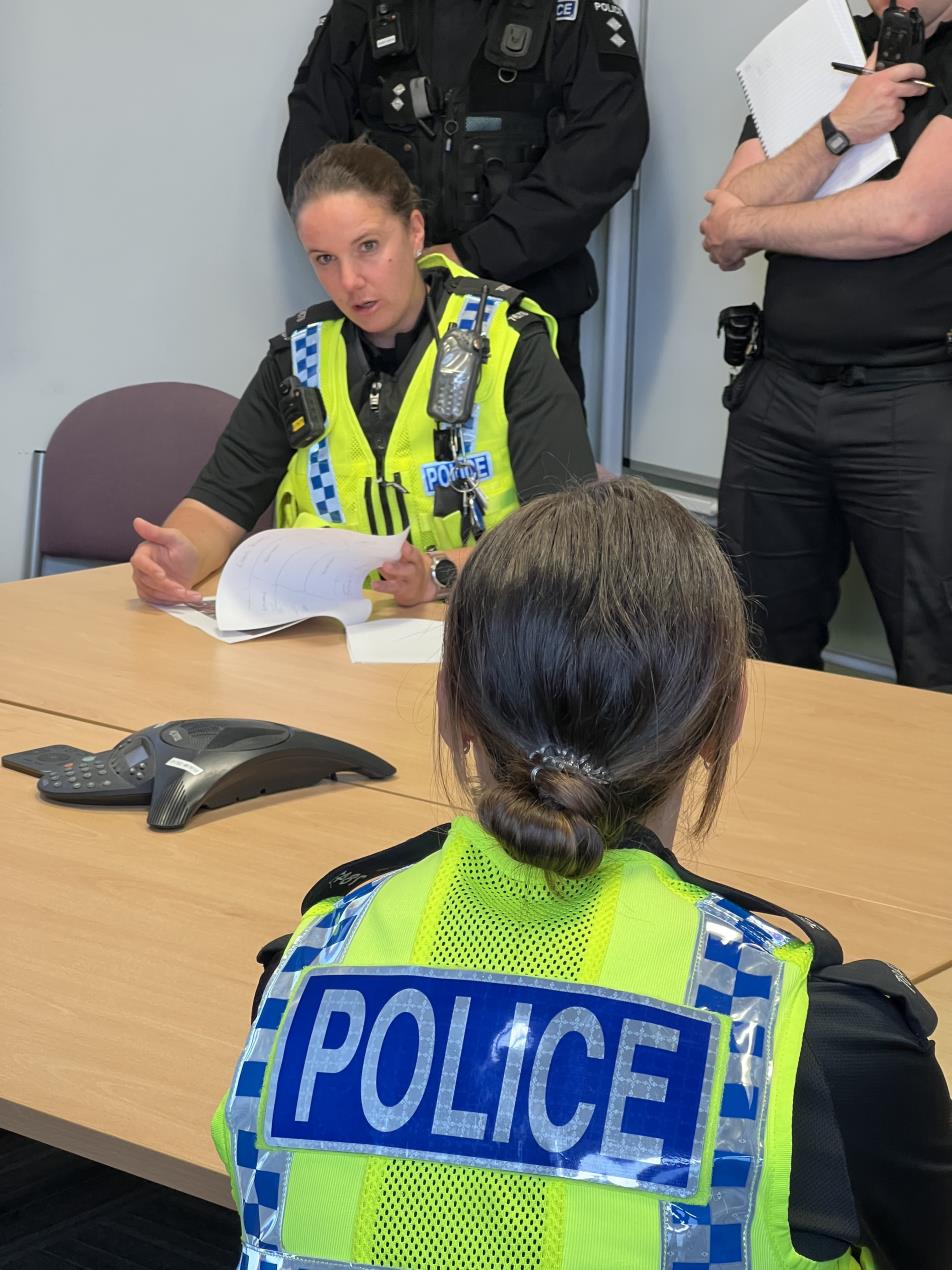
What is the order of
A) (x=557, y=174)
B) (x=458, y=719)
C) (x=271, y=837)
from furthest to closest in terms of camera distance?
(x=557, y=174) < (x=271, y=837) < (x=458, y=719)

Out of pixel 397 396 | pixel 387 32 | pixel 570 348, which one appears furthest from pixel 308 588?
pixel 387 32

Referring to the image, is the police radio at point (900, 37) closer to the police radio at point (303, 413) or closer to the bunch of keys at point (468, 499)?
the bunch of keys at point (468, 499)

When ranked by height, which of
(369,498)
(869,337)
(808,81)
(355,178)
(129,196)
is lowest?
(369,498)

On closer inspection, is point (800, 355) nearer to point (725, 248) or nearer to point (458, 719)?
point (725, 248)

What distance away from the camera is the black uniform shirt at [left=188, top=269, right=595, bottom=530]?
2.48m

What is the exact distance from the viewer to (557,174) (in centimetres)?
343

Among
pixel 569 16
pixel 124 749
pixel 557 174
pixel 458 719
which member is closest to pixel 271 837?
pixel 124 749

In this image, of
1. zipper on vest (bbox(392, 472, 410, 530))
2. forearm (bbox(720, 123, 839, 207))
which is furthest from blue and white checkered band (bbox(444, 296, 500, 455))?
forearm (bbox(720, 123, 839, 207))

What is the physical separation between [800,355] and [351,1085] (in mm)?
2201

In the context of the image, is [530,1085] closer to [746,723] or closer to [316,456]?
[746,723]

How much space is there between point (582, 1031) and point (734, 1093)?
0.08 m

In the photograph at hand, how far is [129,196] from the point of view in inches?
150

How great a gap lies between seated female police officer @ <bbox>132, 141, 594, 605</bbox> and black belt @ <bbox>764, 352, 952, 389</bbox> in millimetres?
501

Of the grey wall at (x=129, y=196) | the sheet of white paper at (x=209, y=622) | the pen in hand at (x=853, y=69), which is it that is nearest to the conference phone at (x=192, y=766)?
the sheet of white paper at (x=209, y=622)
